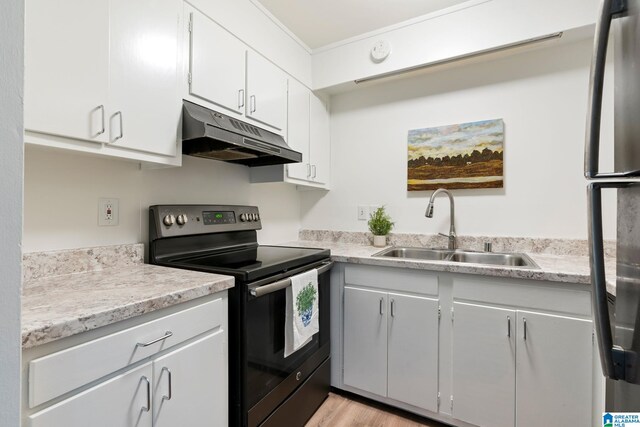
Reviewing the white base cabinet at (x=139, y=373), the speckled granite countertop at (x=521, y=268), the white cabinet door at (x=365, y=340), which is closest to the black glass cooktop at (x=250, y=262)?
the white base cabinet at (x=139, y=373)

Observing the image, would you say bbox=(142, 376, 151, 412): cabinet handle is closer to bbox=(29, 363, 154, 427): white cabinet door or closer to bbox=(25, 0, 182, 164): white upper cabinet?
bbox=(29, 363, 154, 427): white cabinet door

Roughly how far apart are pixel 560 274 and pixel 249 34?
2.00 m

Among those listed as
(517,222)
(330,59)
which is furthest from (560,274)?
(330,59)

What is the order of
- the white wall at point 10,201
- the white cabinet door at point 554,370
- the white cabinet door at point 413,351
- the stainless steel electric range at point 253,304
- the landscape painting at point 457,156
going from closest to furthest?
the white wall at point 10,201
the stainless steel electric range at point 253,304
the white cabinet door at point 554,370
the white cabinet door at point 413,351
the landscape painting at point 457,156

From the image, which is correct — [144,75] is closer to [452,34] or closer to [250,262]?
[250,262]

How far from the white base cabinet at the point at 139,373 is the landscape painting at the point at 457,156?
66.4 inches

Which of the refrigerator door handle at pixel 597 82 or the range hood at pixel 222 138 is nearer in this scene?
the refrigerator door handle at pixel 597 82

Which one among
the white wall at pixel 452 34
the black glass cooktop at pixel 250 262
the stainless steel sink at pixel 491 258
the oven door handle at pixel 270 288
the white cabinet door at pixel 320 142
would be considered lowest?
the oven door handle at pixel 270 288

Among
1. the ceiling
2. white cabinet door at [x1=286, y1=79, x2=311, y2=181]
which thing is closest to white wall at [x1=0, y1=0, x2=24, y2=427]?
white cabinet door at [x1=286, y1=79, x2=311, y2=181]

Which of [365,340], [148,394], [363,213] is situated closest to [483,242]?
[363,213]

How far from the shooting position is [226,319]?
119 centimetres

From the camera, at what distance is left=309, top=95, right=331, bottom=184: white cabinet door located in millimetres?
2400

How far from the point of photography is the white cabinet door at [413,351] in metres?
1.63

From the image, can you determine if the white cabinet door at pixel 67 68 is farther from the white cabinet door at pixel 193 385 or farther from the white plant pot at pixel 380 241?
the white plant pot at pixel 380 241
